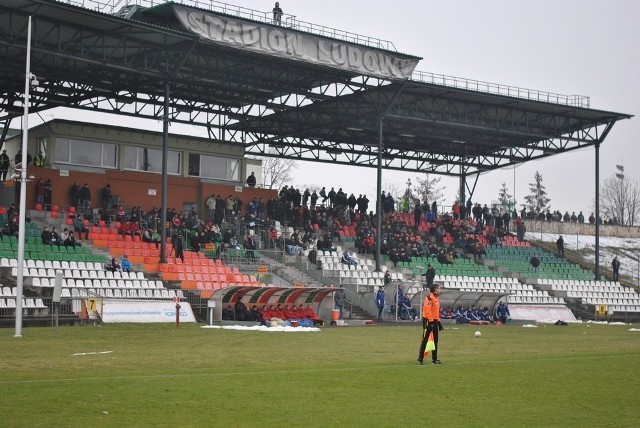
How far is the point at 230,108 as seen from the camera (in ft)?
198

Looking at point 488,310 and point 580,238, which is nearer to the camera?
point 488,310

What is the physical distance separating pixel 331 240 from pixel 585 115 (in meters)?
18.6

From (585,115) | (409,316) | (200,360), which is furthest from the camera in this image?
(585,115)

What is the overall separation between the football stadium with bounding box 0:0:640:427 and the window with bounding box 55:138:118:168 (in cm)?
12

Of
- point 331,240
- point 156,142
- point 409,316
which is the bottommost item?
point 409,316

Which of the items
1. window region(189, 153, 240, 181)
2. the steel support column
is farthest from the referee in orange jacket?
the steel support column

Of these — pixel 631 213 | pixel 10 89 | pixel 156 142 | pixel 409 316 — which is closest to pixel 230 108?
pixel 156 142

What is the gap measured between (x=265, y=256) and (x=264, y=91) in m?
9.94

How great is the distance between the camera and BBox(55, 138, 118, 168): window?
5300 cm

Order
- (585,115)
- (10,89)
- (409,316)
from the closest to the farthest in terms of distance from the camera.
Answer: (409,316)
(10,89)
(585,115)

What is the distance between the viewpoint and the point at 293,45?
4659 centimetres

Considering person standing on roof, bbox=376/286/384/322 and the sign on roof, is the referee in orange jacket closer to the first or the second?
the sign on roof

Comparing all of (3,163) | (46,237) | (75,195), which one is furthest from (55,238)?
(3,163)

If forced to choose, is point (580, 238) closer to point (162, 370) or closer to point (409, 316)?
point (409, 316)
